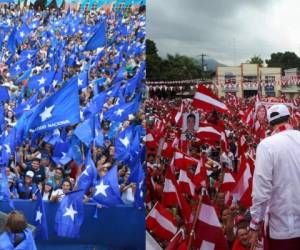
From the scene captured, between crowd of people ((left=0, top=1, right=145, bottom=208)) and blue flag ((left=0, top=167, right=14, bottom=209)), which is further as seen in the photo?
crowd of people ((left=0, top=1, right=145, bottom=208))

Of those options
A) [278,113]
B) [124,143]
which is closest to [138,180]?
[124,143]

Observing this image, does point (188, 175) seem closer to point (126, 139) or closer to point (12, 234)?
point (126, 139)

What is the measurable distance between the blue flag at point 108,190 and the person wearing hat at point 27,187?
1154 millimetres

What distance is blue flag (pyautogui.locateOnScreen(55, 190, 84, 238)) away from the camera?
289 inches

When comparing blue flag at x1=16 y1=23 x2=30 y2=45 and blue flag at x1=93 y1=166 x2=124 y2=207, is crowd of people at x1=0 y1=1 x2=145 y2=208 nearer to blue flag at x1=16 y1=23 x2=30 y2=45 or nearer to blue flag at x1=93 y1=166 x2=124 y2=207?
blue flag at x1=16 y1=23 x2=30 y2=45

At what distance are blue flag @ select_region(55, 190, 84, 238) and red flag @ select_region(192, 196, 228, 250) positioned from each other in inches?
108

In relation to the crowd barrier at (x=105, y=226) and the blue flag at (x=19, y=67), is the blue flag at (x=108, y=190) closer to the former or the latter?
the crowd barrier at (x=105, y=226)

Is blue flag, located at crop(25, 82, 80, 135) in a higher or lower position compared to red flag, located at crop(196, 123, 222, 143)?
higher

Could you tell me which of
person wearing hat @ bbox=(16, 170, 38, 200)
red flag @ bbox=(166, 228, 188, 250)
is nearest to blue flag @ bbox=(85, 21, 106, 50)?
person wearing hat @ bbox=(16, 170, 38, 200)

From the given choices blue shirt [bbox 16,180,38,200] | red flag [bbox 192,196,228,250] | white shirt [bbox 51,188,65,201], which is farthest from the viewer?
blue shirt [bbox 16,180,38,200]

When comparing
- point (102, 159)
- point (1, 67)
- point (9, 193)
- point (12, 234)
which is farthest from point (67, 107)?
point (12, 234)

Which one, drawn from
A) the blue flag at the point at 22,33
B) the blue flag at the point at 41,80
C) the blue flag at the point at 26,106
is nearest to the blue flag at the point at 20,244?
the blue flag at the point at 26,106

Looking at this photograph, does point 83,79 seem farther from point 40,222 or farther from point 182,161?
point 40,222

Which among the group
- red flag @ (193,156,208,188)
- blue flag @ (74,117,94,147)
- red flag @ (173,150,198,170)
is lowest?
red flag @ (193,156,208,188)
